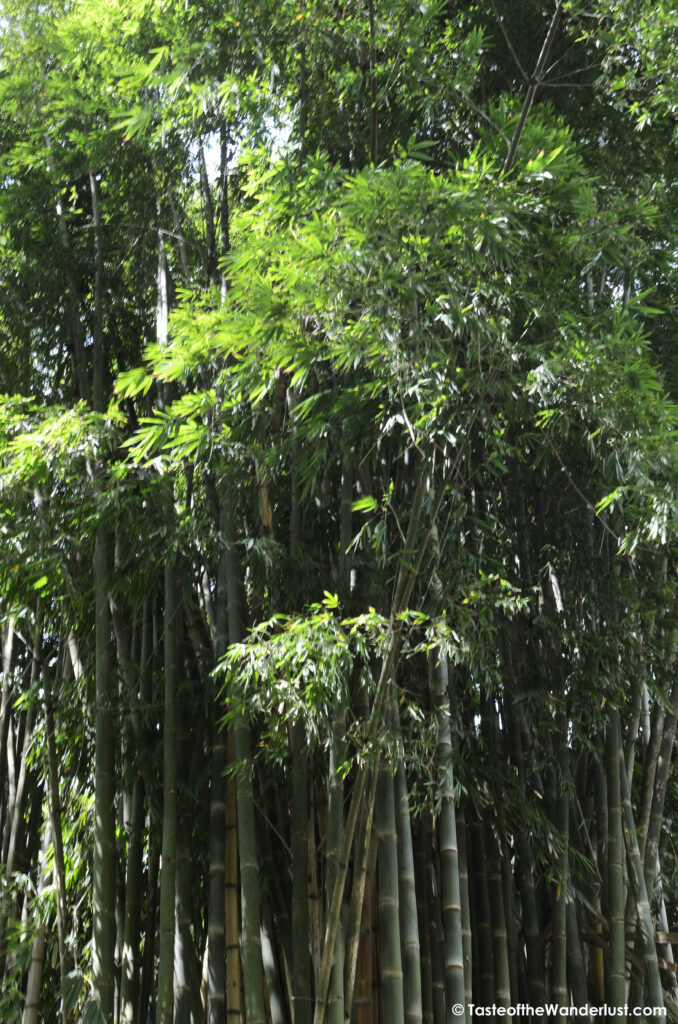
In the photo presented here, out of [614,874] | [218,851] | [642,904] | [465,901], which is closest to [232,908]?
[218,851]

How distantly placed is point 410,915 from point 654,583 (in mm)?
1669

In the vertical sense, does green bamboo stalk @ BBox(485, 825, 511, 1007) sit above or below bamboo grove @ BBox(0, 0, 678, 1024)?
below

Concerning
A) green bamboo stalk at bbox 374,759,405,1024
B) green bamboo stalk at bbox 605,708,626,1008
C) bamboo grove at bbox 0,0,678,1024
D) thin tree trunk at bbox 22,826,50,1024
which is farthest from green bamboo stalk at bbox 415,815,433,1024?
thin tree trunk at bbox 22,826,50,1024

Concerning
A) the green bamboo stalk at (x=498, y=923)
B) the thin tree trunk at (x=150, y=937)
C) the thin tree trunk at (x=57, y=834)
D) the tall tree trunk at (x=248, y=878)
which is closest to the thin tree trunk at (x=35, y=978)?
the thin tree trunk at (x=57, y=834)

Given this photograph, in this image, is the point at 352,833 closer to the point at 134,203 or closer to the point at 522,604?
the point at 522,604

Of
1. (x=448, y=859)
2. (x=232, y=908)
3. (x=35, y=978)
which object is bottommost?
(x=35, y=978)

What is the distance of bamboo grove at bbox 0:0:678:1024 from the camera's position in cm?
300

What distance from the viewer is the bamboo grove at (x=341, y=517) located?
9.84ft

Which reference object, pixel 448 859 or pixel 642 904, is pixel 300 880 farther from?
pixel 642 904

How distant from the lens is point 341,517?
136 inches

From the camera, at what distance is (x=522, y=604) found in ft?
10.3

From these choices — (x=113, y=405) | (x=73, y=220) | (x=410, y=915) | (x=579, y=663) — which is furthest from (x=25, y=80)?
(x=410, y=915)

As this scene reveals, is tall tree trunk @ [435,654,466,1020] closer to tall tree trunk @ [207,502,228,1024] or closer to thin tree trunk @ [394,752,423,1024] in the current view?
thin tree trunk @ [394,752,423,1024]

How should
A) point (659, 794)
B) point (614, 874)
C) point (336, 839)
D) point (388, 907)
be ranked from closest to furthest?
point (336, 839) → point (388, 907) → point (614, 874) → point (659, 794)
